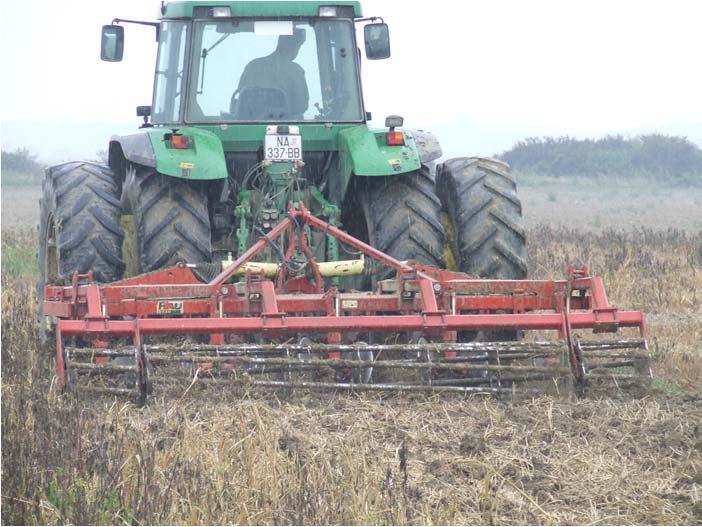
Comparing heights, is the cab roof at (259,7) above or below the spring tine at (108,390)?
above

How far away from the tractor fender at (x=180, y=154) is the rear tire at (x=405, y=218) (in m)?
0.89

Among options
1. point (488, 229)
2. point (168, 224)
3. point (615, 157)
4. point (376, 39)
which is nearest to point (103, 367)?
point (168, 224)

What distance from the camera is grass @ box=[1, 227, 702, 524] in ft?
12.8

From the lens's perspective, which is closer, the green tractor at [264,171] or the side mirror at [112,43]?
the green tractor at [264,171]

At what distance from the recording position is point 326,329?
558 centimetres

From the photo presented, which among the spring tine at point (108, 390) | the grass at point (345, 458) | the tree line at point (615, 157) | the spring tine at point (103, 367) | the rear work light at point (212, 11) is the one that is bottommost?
the grass at point (345, 458)

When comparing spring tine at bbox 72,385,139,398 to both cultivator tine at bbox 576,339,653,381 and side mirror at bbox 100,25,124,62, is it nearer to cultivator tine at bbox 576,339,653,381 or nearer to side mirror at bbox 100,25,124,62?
cultivator tine at bbox 576,339,653,381

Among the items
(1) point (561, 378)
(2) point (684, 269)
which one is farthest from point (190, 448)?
(2) point (684, 269)

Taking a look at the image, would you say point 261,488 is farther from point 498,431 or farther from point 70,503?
point 498,431

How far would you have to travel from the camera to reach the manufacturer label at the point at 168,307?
582 centimetres

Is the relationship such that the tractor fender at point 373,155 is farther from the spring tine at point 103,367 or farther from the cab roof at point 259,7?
the spring tine at point 103,367

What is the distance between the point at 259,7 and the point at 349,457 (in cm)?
376

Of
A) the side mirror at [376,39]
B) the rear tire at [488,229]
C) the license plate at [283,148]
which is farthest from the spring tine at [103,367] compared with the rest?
the side mirror at [376,39]

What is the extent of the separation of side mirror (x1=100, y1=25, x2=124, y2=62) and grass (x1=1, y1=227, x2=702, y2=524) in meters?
2.28
